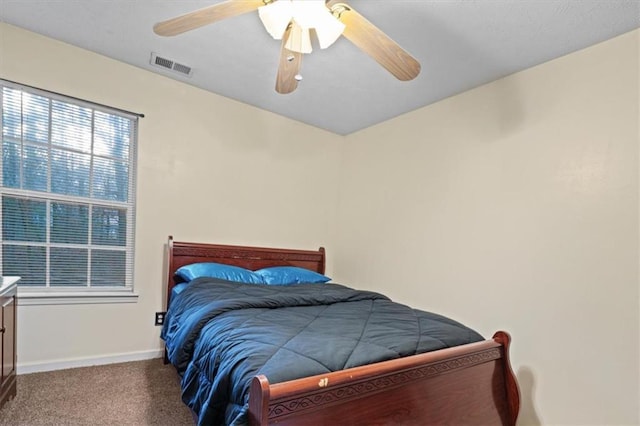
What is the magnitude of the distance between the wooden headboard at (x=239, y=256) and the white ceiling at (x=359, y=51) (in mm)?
1436

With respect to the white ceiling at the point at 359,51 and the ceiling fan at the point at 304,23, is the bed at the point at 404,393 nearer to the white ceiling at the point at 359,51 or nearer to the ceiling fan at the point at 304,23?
the ceiling fan at the point at 304,23

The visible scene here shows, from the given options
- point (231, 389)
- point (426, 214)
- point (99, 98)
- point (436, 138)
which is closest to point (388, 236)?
point (426, 214)

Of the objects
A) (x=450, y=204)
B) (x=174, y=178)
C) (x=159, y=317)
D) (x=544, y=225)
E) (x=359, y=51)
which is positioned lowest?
(x=159, y=317)

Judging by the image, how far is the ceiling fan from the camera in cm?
139


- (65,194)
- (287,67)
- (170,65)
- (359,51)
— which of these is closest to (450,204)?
(359,51)

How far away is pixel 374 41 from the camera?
5.09 feet

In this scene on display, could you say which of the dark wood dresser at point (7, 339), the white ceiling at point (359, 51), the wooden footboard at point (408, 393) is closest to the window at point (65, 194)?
the dark wood dresser at point (7, 339)

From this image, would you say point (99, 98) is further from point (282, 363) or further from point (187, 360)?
point (282, 363)

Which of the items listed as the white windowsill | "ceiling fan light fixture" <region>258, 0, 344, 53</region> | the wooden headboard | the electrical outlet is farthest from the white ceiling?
the electrical outlet

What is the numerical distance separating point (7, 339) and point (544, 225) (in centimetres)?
332

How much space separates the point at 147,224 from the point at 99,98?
1.04m

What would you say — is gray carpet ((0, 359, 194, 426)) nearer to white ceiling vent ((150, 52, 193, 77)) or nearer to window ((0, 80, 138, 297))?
window ((0, 80, 138, 297))

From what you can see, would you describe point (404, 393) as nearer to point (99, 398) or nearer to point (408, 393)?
point (408, 393)

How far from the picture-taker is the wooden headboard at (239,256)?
280cm
